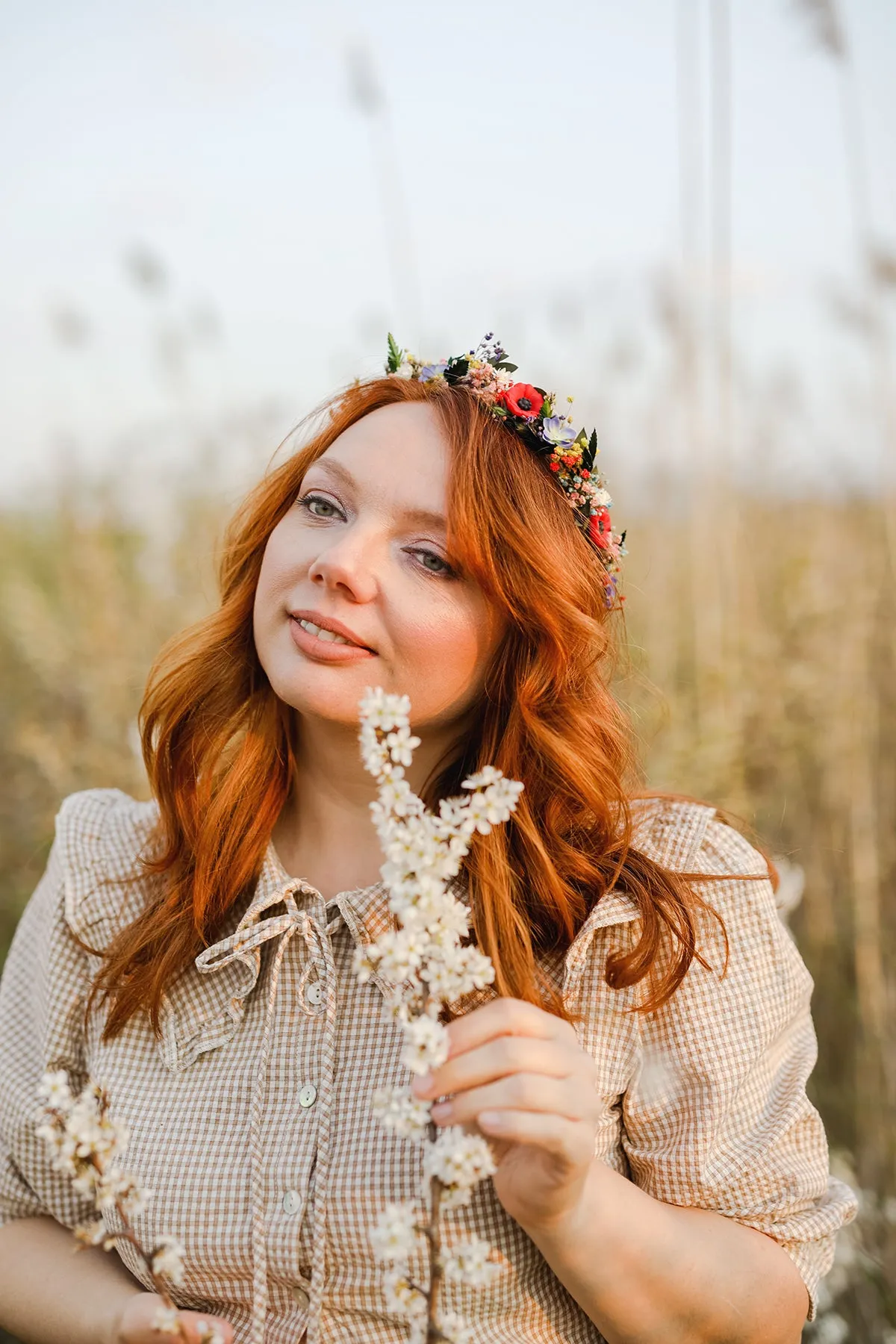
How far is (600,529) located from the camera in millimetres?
1838

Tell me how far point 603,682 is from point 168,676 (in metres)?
0.76

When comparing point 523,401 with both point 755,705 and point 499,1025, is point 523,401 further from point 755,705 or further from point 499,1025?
point 755,705

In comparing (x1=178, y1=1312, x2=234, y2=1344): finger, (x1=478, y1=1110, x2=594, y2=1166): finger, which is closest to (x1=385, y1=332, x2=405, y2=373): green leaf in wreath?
(x1=478, y1=1110, x2=594, y2=1166): finger

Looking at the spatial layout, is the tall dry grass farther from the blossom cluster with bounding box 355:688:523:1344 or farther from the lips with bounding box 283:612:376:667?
the blossom cluster with bounding box 355:688:523:1344

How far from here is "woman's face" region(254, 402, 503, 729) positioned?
63.3 inches

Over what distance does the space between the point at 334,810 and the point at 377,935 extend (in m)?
0.29

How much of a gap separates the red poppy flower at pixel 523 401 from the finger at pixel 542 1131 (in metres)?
1.07

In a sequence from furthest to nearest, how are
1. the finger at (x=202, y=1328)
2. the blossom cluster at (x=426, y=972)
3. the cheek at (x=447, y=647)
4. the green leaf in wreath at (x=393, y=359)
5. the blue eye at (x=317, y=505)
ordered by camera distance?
the green leaf in wreath at (x=393, y=359) → the blue eye at (x=317, y=505) → the cheek at (x=447, y=647) → the finger at (x=202, y=1328) → the blossom cluster at (x=426, y=972)

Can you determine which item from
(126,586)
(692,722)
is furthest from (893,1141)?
(126,586)

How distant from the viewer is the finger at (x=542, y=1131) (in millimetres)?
1104

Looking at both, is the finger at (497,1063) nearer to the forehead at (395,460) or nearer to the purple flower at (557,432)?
the forehead at (395,460)

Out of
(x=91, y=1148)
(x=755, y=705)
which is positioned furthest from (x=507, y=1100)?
(x=755, y=705)

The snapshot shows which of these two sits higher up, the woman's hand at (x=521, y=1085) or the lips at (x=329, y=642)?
the lips at (x=329, y=642)

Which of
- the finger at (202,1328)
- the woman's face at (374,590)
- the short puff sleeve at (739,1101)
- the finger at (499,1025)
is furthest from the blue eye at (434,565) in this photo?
the finger at (202,1328)
